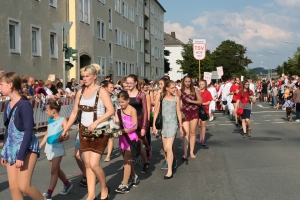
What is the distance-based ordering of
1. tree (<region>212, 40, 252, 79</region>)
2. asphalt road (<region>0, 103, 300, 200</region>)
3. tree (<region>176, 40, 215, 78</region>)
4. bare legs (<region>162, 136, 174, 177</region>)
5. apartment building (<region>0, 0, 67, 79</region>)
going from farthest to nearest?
tree (<region>212, 40, 252, 79</region>), tree (<region>176, 40, 215, 78</region>), apartment building (<region>0, 0, 67, 79</region>), bare legs (<region>162, 136, 174, 177</region>), asphalt road (<region>0, 103, 300, 200</region>)

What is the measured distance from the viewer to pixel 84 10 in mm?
34406

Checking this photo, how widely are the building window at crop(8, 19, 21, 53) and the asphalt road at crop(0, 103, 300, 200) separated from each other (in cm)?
1119

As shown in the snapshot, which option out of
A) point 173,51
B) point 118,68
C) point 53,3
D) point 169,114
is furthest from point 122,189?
point 173,51

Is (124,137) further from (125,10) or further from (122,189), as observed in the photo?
(125,10)

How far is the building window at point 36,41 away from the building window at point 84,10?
7639 millimetres

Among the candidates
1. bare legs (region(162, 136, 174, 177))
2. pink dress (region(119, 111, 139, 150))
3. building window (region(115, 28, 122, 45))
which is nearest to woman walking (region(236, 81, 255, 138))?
bare legs (region(162, 136, 174, 177))

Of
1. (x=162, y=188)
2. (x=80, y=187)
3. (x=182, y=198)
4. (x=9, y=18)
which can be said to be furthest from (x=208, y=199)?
(x=9, y=18)

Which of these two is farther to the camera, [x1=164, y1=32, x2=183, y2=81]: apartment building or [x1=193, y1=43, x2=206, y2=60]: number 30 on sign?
[x1=164, y1=32, x2=183, y2=81]: apartment building

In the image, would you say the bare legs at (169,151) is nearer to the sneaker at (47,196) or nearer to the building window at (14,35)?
the sneaker at (47,196)

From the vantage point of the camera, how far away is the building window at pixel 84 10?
111 ft

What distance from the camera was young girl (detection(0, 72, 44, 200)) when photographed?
5207 mm

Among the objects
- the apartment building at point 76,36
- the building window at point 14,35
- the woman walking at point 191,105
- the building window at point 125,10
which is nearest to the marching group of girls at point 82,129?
the woman walking at point 191,105

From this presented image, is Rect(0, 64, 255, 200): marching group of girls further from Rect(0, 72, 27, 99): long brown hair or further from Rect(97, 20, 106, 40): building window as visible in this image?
Rect(97, 20, 106, 40): building window

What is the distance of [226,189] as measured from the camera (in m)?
7.40
